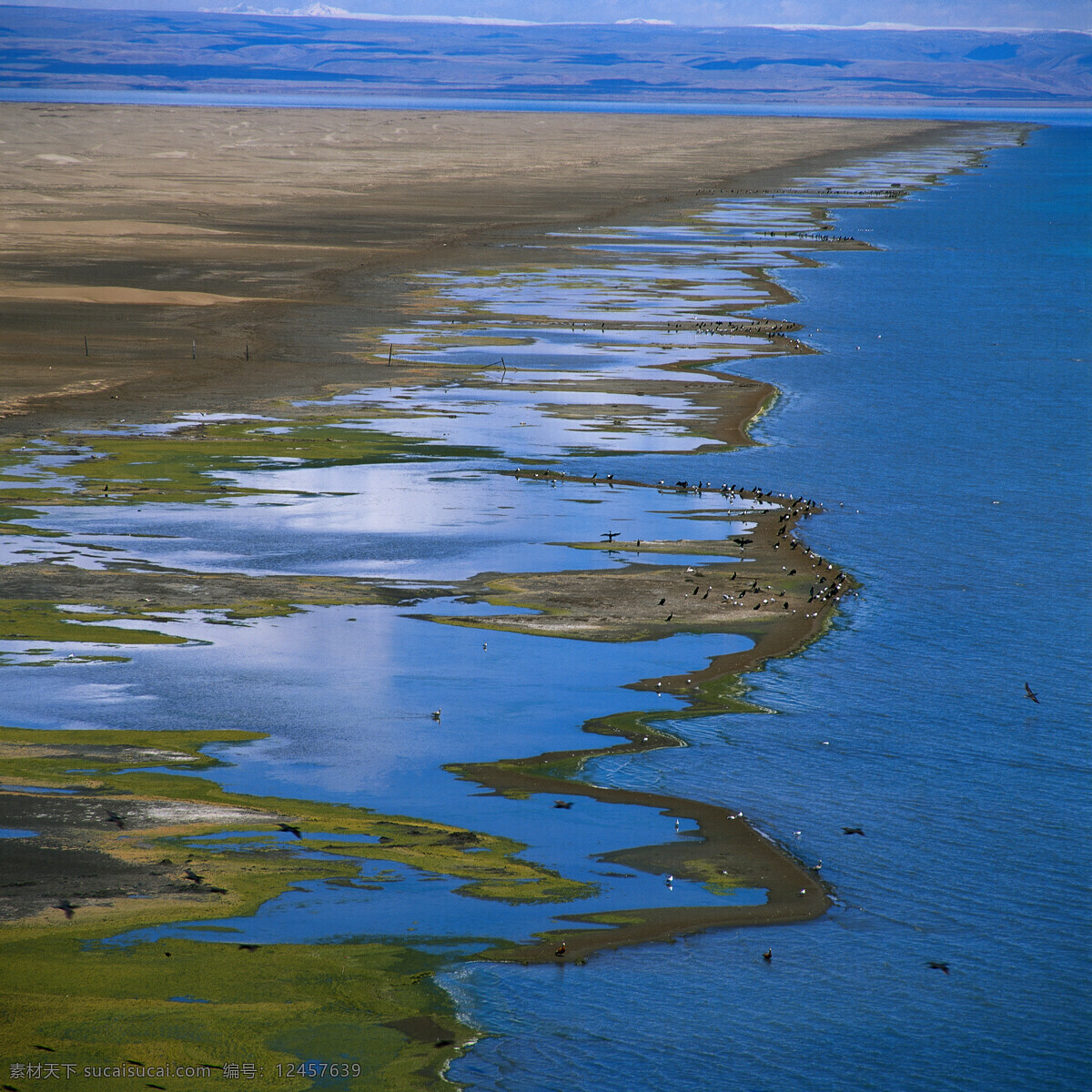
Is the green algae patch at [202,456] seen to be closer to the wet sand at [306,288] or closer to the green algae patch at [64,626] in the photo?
the wet sand at [306,288]

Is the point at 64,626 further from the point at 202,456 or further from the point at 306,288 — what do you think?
the point at 306,288

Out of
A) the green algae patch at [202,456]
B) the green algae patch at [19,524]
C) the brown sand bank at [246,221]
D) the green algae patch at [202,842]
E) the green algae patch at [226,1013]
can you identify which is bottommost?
the green algae patch at [226,1013]

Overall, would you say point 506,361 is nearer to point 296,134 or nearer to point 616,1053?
point 616,1053

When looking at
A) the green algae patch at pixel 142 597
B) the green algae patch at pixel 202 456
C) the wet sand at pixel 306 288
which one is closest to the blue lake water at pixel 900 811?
the wet sand at pixel 306 288

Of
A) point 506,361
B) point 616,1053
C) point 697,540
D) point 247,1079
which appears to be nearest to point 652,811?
point 616,1053

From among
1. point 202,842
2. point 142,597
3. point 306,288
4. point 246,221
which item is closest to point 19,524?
point 142,597

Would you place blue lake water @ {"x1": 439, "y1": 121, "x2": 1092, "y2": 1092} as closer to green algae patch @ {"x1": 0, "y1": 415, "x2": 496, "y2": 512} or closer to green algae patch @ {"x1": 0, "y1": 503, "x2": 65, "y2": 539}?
green algae patch @ {"x1": 0, "y1": 415, "x2": 496, "y2": 512}

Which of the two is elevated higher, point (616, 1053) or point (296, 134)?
point (296, 134)
